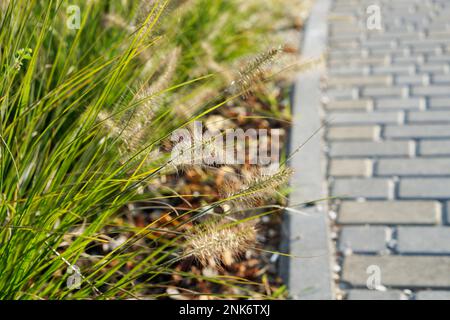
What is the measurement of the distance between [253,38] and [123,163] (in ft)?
10.2

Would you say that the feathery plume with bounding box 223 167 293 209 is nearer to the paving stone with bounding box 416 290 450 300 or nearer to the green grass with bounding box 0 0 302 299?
the green grass with bounding box 0 0 302 299

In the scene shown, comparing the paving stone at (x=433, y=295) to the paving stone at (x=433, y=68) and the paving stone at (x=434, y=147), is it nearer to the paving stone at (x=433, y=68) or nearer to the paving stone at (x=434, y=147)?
the paving stone at (x=434, y=147)

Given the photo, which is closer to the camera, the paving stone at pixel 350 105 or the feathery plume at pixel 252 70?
the feathery plume at pixel 252 70

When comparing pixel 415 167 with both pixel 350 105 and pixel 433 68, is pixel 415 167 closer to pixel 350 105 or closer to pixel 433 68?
pixel 350 105

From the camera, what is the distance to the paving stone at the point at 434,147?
382 centimetres

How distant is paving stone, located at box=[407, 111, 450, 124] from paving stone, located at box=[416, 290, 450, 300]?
168 centimetres

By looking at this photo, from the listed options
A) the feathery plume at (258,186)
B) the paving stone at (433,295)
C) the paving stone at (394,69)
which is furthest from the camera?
the paving stone at (394,69)

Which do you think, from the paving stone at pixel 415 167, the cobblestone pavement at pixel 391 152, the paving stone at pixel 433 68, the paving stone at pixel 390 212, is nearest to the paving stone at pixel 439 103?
the cobblestone pavement at pixel 391 152

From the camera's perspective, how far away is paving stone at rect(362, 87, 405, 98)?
463 centimetres

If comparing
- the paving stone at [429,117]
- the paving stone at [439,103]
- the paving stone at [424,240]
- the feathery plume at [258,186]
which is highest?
the paving stone at [439,103]

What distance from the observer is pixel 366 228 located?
320 cm

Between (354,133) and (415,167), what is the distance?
22.1 inches
